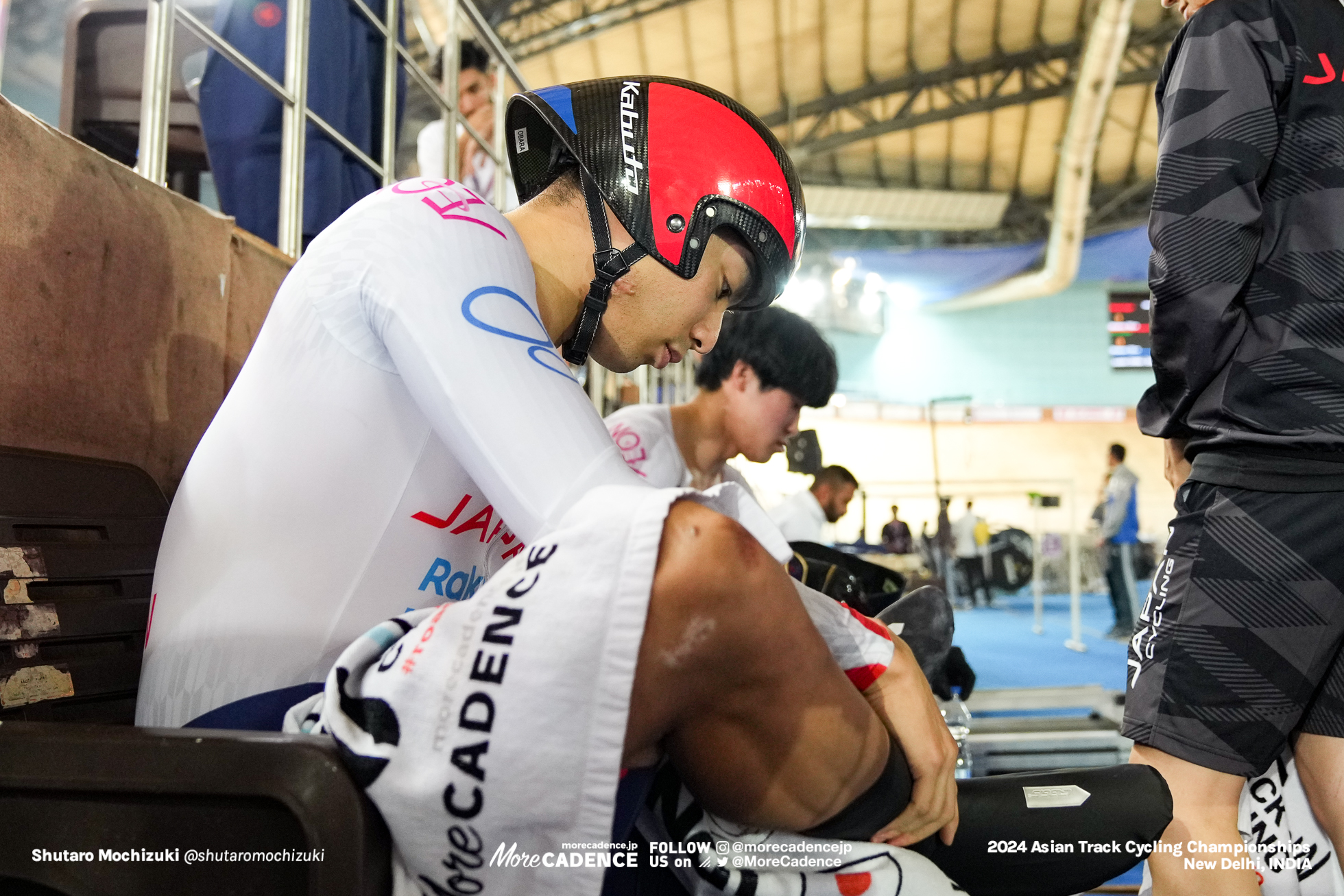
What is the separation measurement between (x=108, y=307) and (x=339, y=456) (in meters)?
0.59

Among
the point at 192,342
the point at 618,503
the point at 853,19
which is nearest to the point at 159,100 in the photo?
the point at 192,342

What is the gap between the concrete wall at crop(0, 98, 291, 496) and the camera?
1.00m

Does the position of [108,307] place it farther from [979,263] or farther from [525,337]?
[979,263]

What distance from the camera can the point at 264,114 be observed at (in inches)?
85.7

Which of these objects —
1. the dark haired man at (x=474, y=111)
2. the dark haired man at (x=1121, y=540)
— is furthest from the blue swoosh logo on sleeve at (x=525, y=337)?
the dark haired man at (x=1121, y=540)

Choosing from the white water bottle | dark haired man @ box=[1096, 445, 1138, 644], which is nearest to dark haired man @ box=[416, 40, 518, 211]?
the white water bottle

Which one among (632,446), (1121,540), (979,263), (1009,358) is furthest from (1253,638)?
(1009,358)

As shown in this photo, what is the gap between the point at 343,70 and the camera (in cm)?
249

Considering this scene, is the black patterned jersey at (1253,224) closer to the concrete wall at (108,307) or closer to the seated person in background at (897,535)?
the concrete wall at (108,307)

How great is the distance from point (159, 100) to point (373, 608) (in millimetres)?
1269

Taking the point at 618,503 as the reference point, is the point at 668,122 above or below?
above

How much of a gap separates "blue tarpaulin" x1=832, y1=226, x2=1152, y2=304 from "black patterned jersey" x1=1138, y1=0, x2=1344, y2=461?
44.9 ft

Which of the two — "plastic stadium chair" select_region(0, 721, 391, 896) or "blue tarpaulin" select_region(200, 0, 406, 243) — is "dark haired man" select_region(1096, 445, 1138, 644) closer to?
"blue tarpaulin" select_region(200, 0, 406, 243)

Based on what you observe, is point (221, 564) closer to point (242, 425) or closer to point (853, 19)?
point (242, 425)
